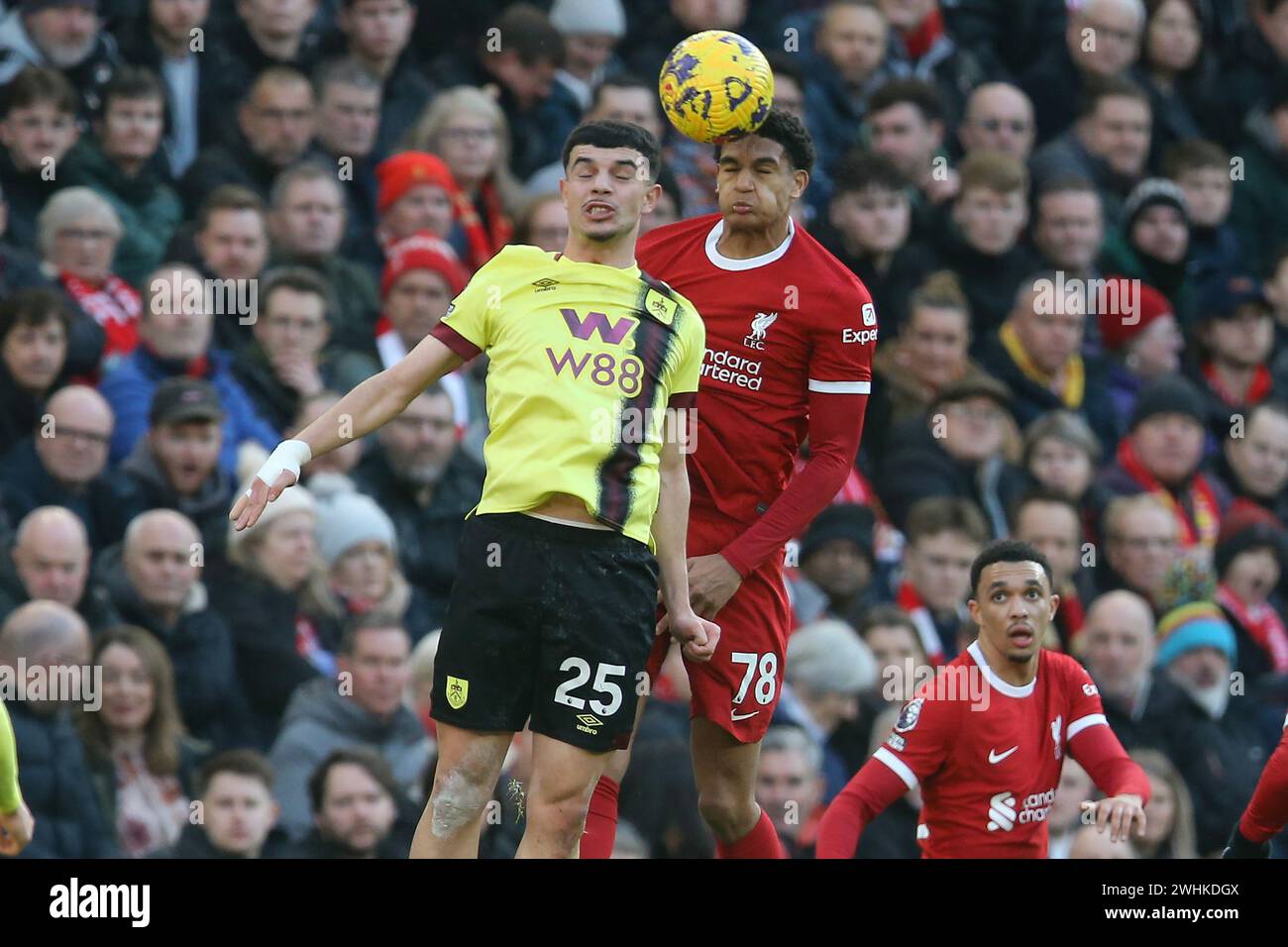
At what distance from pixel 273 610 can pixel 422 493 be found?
1102mm

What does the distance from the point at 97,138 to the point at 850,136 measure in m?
4.35

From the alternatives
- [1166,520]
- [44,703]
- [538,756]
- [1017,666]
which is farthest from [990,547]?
[1166,520]

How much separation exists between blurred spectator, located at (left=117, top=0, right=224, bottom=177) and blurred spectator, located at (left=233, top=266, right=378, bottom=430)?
1019 mm

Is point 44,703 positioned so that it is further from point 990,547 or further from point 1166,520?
point 1166,520

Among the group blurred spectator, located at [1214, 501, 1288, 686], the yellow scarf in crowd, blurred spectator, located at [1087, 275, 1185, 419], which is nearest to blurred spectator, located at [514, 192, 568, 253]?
the yellow scarf in crowd

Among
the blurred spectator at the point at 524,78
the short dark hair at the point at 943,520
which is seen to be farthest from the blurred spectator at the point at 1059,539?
the blurred spectator at the point at 524,78

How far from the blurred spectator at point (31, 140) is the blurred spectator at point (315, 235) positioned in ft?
3.53

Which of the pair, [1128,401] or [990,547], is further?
[1128,401]

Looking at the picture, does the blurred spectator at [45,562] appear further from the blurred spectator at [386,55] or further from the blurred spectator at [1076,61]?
the blurred spectator at [1076,61]

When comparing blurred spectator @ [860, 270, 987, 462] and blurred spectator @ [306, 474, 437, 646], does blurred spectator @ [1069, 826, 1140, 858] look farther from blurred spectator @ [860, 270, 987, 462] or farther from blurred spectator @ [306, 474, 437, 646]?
blurred spectator @ [306, 474, 437, 646]

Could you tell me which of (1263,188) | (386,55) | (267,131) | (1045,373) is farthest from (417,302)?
(1263,188)

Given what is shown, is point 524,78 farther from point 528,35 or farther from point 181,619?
point 181,619

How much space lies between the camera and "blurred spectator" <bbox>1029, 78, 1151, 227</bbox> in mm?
15594

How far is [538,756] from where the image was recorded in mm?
7855
